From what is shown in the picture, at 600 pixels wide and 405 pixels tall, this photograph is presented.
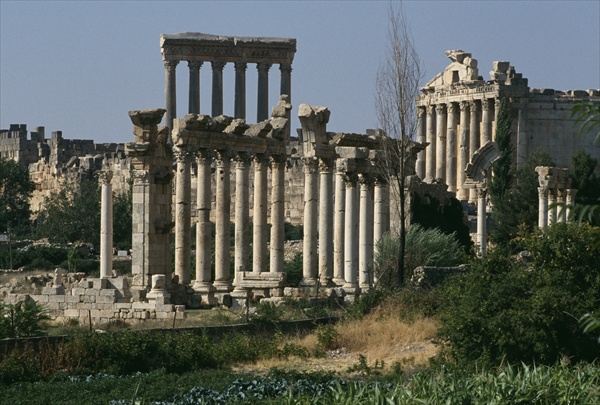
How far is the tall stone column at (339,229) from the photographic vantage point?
140 feet

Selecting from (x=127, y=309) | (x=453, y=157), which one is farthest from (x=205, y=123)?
(x=453, y=157)

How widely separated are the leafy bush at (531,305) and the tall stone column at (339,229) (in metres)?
13.0

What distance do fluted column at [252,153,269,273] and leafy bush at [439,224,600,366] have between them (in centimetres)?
1281

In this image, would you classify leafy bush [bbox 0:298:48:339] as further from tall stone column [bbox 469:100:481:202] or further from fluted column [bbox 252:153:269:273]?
tall stone column [bbox 469:100:481:202]

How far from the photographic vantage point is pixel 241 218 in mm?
42094

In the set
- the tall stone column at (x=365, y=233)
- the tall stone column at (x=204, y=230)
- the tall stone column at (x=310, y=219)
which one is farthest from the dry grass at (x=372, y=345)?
the tall stone column at (x=310, y=219)

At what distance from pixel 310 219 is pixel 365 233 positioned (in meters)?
2.10

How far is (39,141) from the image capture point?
324ft

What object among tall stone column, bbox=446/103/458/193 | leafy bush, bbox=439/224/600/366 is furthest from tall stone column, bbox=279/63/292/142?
leafy bush, bbox=439/224/600/366

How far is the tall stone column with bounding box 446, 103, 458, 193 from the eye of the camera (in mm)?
78000

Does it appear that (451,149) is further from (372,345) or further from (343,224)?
(372,345)

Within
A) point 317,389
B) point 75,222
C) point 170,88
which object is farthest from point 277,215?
point 170,88

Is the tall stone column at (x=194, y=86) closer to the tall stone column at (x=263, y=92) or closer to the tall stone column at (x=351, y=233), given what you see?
the tall stone column at (x=263, y=92)

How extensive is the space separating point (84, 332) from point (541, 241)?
27.2 ft
